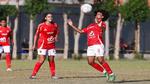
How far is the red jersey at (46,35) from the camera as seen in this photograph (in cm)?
1966

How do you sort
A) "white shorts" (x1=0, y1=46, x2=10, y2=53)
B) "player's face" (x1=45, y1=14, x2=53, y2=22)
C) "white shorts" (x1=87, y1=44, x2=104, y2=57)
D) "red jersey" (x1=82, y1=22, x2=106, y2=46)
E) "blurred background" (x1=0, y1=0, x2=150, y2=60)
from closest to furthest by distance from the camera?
"white shorts" (x1=87, y1=44, x2=104, y2=57), "red jersey" (x1=82, y1=22, x2=106, y2=46), "player's face" (x1=45, y1=14, x2=53, y2=22), "white shorts" (x1=0, y1=46, x2=10, y2=53), "blurred background" (x1=0, y1=0, x2=150, y2=60)

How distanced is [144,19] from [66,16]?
18.6 feet

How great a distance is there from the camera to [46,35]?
1975 cm

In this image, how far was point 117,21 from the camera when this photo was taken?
1758 inches

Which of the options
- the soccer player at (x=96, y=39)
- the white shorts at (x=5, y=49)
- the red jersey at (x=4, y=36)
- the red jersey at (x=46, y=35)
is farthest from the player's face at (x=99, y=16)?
the red jersey at (x=4, y=36)

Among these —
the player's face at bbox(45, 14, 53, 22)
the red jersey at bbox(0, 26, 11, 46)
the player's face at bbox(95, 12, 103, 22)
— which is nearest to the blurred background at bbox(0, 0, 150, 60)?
the red jersey at bbox(0, 26, 11, 46)

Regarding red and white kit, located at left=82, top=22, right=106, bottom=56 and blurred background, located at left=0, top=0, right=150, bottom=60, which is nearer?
red and white kit, located at left=82, top=22, right=106, bottom=56

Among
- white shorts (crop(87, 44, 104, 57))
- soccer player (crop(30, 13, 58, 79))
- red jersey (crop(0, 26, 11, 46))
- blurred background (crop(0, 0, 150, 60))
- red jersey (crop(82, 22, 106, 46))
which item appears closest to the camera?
white shorts (crop(87, 44, 104, 57))

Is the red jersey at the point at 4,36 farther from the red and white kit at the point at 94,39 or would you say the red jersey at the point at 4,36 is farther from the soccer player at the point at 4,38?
the red and white kit at the point at 94,39

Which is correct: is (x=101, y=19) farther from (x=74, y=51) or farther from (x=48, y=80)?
(x=74, y=51)

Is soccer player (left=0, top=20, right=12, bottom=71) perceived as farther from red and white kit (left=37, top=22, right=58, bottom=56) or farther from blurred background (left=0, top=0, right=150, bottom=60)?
blurred background (left=0, top=0, right=150, bottom=60)

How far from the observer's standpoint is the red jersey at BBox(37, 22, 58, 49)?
64.5ft

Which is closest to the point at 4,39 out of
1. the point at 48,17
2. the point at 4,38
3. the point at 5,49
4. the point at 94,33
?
the point at 4,38

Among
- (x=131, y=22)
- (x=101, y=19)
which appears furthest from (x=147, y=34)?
(x=101, y=19)
